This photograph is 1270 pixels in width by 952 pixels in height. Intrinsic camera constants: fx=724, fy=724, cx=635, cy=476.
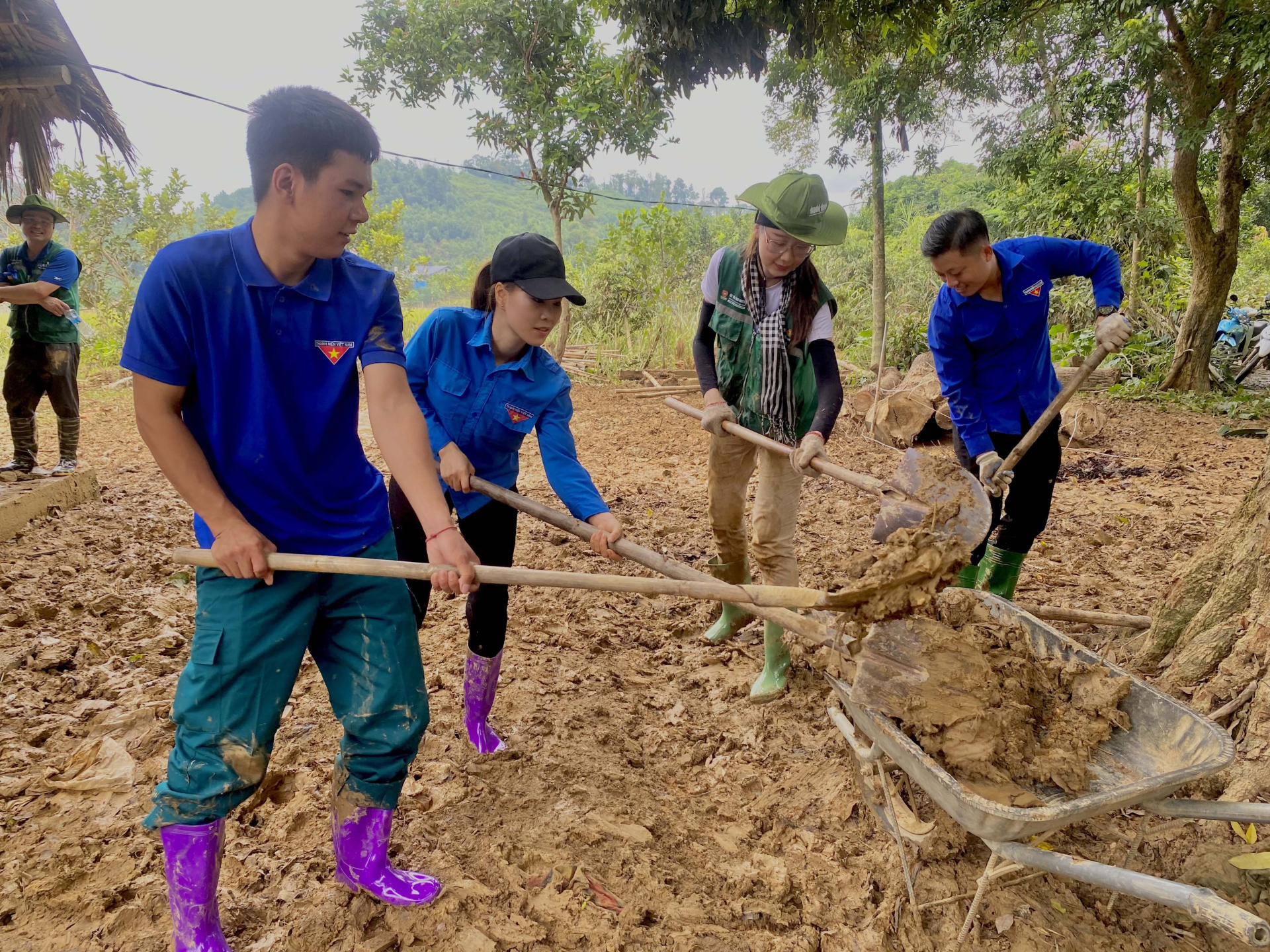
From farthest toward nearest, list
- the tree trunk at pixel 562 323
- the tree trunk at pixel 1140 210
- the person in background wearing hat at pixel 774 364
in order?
the tree trunk at pixel 562 323 → the tree trunk at pixel 1140 210 → the person in background wearing hat at pixel 774 364

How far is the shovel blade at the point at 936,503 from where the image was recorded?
7.90ft

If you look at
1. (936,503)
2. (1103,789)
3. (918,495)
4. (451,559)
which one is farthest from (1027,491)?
(451,559)

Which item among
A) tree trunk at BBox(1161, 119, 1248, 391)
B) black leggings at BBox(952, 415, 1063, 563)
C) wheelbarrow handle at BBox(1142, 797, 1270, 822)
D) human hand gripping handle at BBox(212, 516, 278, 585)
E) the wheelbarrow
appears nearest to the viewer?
the wheelbarrow

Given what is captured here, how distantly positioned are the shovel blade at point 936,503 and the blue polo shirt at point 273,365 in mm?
1761

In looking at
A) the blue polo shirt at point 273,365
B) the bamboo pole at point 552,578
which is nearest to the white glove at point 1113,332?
the bamboo pole at point 552,578

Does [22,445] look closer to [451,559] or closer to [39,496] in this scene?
[39,496]

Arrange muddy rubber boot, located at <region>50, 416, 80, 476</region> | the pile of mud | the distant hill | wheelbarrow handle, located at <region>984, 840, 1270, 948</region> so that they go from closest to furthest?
wheelbarrow handle, located at <region>984, 840, 1270, 948</region> < the pile of mud < muddy rubber boot, located at <region>50, 416, 80, 476</region> < the distant hill

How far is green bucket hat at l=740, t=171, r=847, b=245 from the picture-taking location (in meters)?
2.68

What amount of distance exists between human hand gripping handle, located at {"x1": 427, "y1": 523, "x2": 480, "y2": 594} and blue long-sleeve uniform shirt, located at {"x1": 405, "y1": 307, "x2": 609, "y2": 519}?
646 mm

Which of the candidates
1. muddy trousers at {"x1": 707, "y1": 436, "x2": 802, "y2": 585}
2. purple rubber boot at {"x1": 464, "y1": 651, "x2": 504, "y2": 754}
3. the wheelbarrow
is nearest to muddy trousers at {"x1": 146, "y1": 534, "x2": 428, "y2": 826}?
purple rubber boot at {"x1": 464, "y1": 651, "x2": 504, "y2": 754}

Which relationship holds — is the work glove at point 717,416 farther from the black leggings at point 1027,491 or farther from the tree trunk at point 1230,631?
the tree trunk at point 1230,631

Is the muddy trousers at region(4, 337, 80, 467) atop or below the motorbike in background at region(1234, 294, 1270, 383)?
below

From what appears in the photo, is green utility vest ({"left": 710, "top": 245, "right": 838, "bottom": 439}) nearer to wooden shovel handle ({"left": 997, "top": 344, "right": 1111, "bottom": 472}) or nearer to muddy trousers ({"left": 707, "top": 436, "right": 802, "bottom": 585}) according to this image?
muddy trousers ({"left": 707, "top": 436, "right": 802, "bottom": 585})

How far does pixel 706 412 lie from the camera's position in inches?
120
